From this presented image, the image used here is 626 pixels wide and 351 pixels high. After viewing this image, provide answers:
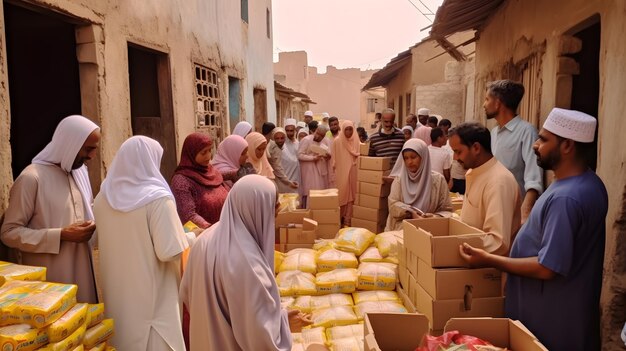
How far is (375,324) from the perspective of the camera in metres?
2.44

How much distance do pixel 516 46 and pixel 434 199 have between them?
277cm

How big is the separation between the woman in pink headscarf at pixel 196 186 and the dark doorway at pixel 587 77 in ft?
11.5

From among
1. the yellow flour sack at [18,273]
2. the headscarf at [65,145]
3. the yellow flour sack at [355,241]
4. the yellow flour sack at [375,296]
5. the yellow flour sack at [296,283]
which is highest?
the headscarf at [65,145]

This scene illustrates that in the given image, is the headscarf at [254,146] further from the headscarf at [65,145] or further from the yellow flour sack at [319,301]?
the headscarf at [65,145]

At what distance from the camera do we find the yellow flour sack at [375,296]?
12.0 feet

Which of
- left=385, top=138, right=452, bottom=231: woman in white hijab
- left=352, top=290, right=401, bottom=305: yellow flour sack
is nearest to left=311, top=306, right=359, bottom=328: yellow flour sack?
left=352, top=290, right=401, bottom=305: yellow flour sack

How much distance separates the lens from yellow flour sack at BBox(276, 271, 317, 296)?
3.83 meters

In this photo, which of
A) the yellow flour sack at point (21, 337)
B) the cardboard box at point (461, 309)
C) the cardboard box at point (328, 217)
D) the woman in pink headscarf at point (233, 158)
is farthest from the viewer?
the cardboard box at point (328, 217)

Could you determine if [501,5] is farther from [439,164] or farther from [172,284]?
[172,284]

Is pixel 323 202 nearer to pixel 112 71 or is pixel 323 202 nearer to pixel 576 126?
pixel 112 71

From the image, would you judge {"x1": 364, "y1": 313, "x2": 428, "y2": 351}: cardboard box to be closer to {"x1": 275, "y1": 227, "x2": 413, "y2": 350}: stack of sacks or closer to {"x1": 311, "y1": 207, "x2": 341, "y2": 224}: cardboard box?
{"x1": 275, "y1": 227, "x2": 413, "y2": 350}: stack of sacks

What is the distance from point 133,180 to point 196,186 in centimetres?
127

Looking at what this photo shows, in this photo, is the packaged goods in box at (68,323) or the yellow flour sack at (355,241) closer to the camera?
the packaged goods in box at (68,323)

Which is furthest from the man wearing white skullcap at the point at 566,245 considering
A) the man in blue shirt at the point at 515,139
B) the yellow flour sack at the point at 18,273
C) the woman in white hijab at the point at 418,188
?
the yellow flour sack at the point at 18,273
